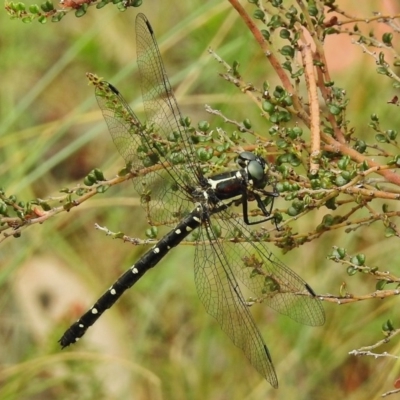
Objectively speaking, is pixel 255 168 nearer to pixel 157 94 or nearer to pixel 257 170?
pixel 257 170

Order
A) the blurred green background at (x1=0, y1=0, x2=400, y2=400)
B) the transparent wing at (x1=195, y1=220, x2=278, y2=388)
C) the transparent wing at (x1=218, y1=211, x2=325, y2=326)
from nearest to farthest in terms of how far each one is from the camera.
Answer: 1. the transparent wing at (x1=218, y1=211, x2=325, y2=326)
2. the transparent wing at (x1=195, y1=220, x2=278, y2=388)
3. the blurred green background at (x1=0, y1=0, x2=400, y2=400)

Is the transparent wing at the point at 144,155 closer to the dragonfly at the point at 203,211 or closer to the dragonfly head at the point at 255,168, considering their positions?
the dragonfly at the point at 203,211

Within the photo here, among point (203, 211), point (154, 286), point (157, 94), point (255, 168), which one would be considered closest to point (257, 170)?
point (255, 168)

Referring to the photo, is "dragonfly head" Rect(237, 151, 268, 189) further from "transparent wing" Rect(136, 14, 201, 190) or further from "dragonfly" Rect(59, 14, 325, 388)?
"transparent wing" Rect(136, 14, 201, 190)

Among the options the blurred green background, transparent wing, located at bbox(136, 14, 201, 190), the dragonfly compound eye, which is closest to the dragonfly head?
the dragonfly compound eye

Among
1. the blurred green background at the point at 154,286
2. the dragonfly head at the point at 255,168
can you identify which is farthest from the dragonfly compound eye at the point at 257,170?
the blurred green background at the point at 154,286

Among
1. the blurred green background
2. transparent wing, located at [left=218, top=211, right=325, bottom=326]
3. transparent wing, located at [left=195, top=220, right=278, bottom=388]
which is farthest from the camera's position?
the blurred green background

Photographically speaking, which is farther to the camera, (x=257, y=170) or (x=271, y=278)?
(x=257, y=170)
